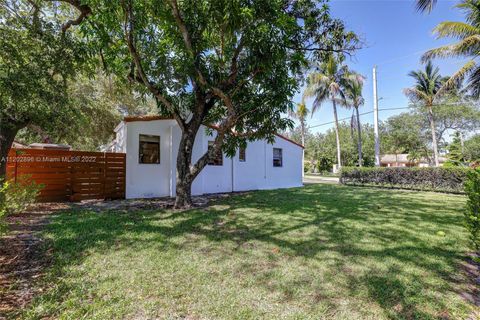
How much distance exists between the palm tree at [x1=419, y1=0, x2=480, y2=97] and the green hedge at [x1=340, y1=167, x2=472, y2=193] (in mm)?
4030

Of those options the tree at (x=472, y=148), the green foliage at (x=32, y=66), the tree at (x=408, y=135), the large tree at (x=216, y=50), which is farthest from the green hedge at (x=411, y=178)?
the tree at (x=408, y=135)

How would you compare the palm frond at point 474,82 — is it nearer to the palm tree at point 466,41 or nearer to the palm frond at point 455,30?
the palm tree at point 466,41

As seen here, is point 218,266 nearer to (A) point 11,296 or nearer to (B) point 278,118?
(A) point 11,296

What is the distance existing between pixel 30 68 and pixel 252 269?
651cm

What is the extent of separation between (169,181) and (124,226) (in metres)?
5.08

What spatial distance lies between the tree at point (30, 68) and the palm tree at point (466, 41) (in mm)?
14427

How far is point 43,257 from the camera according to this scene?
3.64 metres

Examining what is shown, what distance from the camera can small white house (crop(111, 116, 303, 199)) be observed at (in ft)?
31.7

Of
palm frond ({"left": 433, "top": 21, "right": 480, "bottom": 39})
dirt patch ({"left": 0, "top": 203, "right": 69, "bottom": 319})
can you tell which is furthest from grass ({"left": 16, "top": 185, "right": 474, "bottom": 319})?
palm frond ({"left": 433, "top": 21, "right": 480, "bottom": 39})

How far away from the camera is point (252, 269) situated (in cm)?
335

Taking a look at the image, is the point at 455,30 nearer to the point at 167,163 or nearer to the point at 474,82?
the point at 474,82

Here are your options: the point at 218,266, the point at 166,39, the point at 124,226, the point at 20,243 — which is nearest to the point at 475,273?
the point at 218,266

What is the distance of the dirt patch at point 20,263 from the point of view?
8.43 ft

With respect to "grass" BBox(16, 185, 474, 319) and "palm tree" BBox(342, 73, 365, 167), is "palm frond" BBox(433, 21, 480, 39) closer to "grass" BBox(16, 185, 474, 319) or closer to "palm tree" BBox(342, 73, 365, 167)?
"palm tree" BBox(342, 73, 365, 167)
